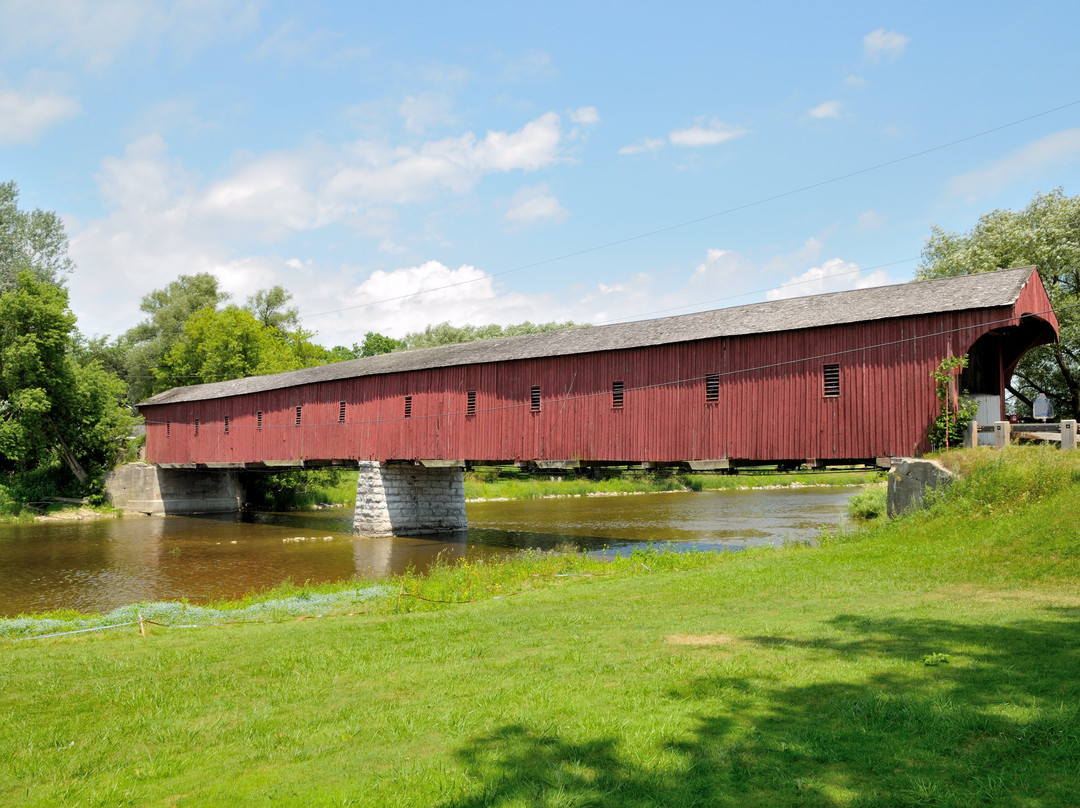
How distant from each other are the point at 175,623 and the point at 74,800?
682 cm

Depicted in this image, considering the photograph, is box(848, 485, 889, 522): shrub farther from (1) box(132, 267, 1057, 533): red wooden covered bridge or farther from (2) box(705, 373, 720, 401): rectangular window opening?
(2) box(705, 373, 720, 401): rectangular window opening

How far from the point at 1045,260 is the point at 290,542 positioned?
89.8 ft

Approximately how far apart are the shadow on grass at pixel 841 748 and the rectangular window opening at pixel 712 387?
13.9 meters

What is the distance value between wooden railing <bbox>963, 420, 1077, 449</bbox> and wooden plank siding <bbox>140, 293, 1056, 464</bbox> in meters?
0.93

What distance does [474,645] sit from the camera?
290 inches

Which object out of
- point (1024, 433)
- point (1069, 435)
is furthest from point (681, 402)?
point (1069, 435)

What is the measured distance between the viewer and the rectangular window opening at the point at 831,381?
58.2 feet

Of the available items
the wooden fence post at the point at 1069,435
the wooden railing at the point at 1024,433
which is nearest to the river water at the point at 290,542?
the wooden railing at the point at 1024,433

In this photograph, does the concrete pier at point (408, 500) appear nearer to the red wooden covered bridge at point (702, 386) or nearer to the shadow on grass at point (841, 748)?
the red wooden covered bridge at point (702, 386)

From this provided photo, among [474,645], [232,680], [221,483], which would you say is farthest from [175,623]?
[221,483]

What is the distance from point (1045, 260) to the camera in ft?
82.7


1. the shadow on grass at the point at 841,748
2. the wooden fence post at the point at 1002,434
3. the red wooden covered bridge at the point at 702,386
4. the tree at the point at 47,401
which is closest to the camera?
the shadow on grass at the point at 841,748

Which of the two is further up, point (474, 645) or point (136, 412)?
point (136, 412)

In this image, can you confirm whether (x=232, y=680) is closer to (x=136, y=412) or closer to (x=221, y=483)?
(x=221, y=483)
